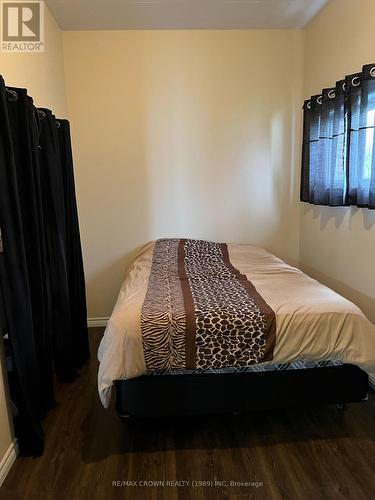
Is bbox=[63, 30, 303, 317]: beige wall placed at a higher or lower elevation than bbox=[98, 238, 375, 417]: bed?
higher

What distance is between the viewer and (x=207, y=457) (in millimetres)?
1818

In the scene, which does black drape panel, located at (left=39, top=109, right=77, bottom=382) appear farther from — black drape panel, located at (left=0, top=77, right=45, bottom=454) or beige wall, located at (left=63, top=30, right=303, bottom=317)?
beige wall, located at (left=63, top=30, right=303, bottom=317)

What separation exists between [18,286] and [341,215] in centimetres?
229

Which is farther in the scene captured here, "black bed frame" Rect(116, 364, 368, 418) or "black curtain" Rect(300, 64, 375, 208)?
"black curtain" Rect(300, 64, 375, 208)

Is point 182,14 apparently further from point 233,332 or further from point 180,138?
point 233,332

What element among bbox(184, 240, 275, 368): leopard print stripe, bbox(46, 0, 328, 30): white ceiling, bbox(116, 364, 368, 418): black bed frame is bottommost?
bbox(116, 364, 368, 418): black bed frame

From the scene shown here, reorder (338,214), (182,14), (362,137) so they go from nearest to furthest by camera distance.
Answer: (362,137), (338,214), (182,14)

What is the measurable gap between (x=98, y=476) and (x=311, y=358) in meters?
1.18

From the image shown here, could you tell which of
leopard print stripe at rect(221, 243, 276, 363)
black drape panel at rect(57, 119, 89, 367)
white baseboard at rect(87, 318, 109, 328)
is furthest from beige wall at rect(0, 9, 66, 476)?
white baseboard at rect(87, 318, 109, 328)

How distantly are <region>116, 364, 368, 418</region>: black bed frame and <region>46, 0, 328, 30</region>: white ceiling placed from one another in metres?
2.71

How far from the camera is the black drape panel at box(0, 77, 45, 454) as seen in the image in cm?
169

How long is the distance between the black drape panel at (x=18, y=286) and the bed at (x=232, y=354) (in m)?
0.37

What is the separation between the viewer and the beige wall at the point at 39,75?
1757mm

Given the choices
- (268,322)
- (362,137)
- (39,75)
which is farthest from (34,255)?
(362,137)
